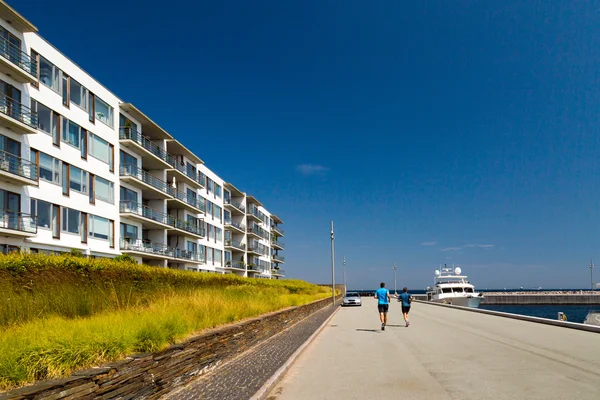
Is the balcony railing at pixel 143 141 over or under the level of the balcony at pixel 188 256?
over

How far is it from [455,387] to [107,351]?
5542mm

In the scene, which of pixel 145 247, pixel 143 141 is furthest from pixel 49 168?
pixel 145 247

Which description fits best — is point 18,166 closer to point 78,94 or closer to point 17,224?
point 17,224

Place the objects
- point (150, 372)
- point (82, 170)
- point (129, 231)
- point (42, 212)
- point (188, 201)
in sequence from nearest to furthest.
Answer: point (150, 372) → point (42, 212) → point (82, 170) → point (129, 231) → point (188, 201)

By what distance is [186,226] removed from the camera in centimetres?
4947

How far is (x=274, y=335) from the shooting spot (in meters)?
17.2

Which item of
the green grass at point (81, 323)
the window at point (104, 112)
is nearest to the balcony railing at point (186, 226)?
the window at point (104, 112)

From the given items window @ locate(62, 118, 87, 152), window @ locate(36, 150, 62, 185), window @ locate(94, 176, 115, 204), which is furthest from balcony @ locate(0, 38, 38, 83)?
window @ locate(94, 176, 115, 204)

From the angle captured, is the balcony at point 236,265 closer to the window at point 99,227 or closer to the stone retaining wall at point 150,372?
the window at point 99,227

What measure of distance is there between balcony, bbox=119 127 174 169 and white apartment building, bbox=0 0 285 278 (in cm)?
8

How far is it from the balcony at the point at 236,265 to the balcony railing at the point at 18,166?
37.7 metres

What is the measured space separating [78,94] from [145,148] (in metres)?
9.44

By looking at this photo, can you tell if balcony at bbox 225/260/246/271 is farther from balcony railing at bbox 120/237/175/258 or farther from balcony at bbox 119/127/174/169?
balcony at bbox 119/127/174/169

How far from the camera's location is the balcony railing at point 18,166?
24.5 meters
